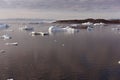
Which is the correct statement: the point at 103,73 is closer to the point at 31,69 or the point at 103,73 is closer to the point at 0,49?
the point at 31,69

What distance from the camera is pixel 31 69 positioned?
326 inches

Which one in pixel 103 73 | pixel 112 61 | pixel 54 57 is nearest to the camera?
pixel 103 73

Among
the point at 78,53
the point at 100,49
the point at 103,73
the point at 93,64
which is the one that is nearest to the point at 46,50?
the point at 78,53

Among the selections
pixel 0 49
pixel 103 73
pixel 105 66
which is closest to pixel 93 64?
pixel 105 66

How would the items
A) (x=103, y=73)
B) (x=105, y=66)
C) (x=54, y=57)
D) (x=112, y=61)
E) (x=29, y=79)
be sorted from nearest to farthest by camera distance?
(x=29, y=79)
(x=103, y=73)
(x=105, y=66)
(x=112, y=61)
(x=54, y=57)

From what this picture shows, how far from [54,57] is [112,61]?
1.86 m

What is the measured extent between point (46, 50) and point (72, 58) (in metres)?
1.83

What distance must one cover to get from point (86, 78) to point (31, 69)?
5.50ft

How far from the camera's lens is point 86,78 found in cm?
734

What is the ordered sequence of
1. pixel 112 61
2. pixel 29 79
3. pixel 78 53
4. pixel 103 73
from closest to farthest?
pixel 29 79 < pixel 103 73 < pixel 112 61 < pixel 78 53

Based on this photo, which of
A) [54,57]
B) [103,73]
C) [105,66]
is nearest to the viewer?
[103,73]

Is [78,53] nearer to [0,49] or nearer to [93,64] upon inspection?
[93,64]

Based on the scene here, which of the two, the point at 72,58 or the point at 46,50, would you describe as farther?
the point at 46,50

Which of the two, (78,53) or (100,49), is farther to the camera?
(100,49)
